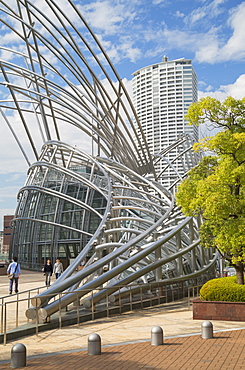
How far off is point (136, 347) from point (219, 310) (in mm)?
4910

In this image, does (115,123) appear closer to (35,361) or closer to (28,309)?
(28,309)

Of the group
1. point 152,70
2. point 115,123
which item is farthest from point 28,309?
point 152,70

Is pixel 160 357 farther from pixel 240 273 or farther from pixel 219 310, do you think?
pixel 240 273

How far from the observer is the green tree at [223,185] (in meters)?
15.1

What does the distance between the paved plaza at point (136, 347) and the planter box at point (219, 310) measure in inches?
12.2

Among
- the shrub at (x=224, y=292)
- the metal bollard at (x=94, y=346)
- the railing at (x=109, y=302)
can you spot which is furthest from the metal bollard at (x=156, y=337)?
the shrub at (x=224, y=292)

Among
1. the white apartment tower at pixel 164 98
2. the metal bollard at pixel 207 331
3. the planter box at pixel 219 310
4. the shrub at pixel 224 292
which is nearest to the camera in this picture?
the metal bollard at pixel 207 331

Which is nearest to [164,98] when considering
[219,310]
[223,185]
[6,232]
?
[6,232]

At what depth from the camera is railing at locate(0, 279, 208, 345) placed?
12247 mm

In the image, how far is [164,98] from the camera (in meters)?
131

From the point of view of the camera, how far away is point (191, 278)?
2103cm

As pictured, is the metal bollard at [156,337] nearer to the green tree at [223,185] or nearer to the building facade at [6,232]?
the green tree at [223,185]

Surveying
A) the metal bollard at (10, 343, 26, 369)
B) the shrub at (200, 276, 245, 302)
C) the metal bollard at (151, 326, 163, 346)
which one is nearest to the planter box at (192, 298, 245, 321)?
the shrub at (200, 276, 245, 302)

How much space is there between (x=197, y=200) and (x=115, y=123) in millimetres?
22682
